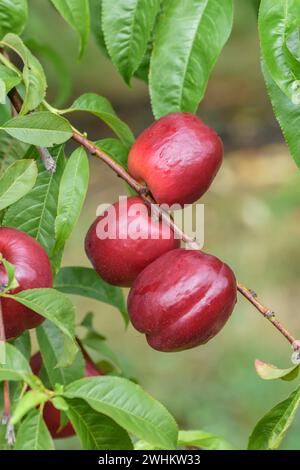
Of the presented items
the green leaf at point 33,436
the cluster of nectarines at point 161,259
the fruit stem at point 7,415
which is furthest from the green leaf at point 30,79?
the green leaf at point 33,436

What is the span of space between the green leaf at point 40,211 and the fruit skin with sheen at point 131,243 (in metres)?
0.07

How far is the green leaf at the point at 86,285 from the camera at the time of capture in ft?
3.97

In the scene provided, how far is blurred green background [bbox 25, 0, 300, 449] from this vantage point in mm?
2693

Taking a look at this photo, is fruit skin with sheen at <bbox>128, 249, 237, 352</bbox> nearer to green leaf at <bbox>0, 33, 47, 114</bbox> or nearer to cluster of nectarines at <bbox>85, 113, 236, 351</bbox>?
cluster of nectarines at <bbox>85, 113, 236, 351</bbox>

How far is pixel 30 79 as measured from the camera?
90 cm

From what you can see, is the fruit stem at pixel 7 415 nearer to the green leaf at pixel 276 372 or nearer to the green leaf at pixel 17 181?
the green leaf at pixel 17 181

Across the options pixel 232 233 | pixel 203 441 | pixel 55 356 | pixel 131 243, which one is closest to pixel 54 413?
pixel 55 356

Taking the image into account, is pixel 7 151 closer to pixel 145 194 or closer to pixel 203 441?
pixel 145 194

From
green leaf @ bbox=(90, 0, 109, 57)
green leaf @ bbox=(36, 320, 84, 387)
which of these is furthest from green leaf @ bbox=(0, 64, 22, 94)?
green leaf @ bbox=(36, 320, 84, 387)

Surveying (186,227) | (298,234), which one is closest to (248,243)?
(298,234)

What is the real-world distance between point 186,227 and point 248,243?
2.51 m

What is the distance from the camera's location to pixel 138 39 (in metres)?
0.99

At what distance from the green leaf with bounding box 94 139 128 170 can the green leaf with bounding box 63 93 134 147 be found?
30 mm

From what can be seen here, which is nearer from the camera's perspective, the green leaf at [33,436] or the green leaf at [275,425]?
the green leaf at [33,436]
